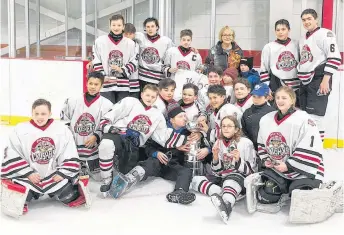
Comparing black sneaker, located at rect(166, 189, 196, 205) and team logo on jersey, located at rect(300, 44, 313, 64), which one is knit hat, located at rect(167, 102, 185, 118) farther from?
team logo on jersey, located at rect(300, 44, 313, 64)

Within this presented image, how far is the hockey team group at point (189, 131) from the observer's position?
2.47 meters

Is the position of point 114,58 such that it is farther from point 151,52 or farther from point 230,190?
point 230,190

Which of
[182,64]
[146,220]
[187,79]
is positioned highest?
[182,64]

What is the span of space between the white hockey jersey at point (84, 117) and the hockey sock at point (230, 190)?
32.2 inches

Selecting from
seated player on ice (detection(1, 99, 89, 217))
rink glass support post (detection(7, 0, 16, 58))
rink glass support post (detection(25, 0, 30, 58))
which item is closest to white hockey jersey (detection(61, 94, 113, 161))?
seated player on ice (detection(1, 99, 89, 217))

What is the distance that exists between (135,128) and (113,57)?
75cm

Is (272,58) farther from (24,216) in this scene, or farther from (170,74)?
(24,216)

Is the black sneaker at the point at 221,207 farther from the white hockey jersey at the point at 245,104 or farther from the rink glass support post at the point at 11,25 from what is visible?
the rink glass support post at the point at 11,25

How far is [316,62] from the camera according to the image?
3.30 m

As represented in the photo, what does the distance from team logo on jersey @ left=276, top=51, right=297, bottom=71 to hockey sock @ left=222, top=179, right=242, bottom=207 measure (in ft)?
3.64

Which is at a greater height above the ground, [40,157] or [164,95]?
[164,95]

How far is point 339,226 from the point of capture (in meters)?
2.34

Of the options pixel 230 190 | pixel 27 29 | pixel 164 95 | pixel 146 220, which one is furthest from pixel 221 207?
pixel 27 29

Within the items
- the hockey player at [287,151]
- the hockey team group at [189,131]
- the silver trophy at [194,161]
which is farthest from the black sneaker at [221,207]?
the silver trophy at [194,161]
